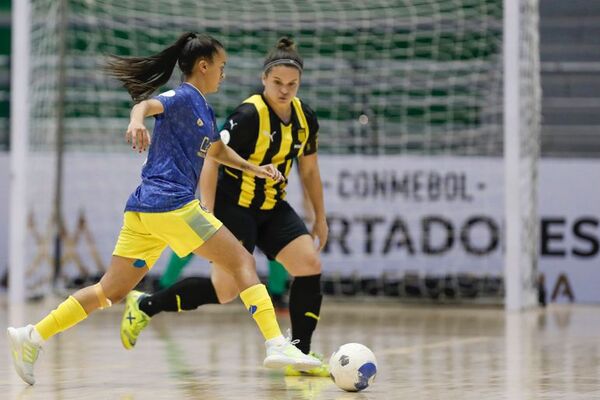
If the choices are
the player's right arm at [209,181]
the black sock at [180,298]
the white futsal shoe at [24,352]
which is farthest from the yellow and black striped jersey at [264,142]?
the white futsal shoe at [24,352]

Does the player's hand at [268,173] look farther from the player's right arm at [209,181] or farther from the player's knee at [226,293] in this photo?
the player's knee at [226,293]

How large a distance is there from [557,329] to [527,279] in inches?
107

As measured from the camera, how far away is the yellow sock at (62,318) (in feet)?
21.3

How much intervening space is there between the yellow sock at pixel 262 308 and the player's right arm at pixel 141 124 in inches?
38.6

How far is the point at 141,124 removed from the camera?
18.8 ft

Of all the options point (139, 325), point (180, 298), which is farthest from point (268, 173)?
point (139, 325)

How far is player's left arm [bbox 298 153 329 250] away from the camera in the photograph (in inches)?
291

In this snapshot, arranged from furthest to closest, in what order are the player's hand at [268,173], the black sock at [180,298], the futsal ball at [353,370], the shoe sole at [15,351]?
the black sock at [180,298] < the player's hand at [268,173] < the shoe sole at [15,351] < the futsal ball at [353,370]

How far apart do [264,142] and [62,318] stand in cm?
153

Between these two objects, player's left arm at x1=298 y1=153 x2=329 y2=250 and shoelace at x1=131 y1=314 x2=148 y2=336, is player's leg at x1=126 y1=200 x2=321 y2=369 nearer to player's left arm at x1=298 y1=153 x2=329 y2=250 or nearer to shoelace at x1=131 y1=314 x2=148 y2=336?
player's left arm at x1=298 y1=153 x2=329 y2=250

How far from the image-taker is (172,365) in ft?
24.8

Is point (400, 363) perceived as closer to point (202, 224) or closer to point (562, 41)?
point (202, 224)

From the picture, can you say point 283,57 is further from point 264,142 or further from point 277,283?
point 277,283

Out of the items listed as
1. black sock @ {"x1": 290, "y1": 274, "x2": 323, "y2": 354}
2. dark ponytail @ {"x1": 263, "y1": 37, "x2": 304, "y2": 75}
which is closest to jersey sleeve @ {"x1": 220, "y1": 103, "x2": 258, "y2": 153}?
dark ponytail @ {"x1": 263, "y1": 37, "x2": 304, "y2": 75}
